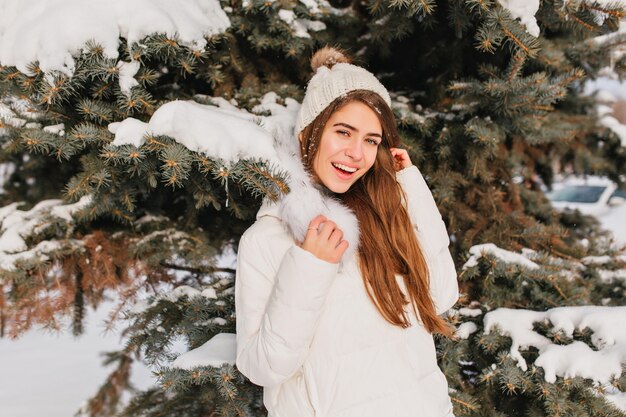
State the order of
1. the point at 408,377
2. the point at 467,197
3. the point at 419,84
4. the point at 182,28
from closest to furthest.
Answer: the point at 408,377, the point at 182,28, the point at 467,197, the point at 419,84

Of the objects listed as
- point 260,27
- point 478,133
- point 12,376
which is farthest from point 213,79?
point 12,376

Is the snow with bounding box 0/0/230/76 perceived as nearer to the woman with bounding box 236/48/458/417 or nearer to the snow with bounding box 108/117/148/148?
the snow with bounding box 108/117/148/148

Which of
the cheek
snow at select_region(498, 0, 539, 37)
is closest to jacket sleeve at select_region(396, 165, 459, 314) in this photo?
the cheek

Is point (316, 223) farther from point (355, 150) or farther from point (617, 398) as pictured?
point (617, 398)

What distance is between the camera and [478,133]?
89.4 inches

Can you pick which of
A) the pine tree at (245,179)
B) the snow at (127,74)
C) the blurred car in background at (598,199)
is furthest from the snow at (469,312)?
the blurred car in background at (598,199)

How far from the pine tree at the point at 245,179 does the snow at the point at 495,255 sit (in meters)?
0.01

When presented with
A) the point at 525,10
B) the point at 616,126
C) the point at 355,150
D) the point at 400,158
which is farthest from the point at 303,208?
the point at 616,126

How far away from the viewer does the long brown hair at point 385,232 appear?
1.79m

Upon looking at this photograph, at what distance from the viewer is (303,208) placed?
1720 millimetres

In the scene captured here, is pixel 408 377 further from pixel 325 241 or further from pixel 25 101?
pixel 25 101

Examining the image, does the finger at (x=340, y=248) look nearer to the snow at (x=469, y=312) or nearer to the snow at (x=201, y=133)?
the snow at (x=201, y=133)

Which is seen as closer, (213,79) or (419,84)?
(213,79)

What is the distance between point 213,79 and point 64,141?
71 centimetres
